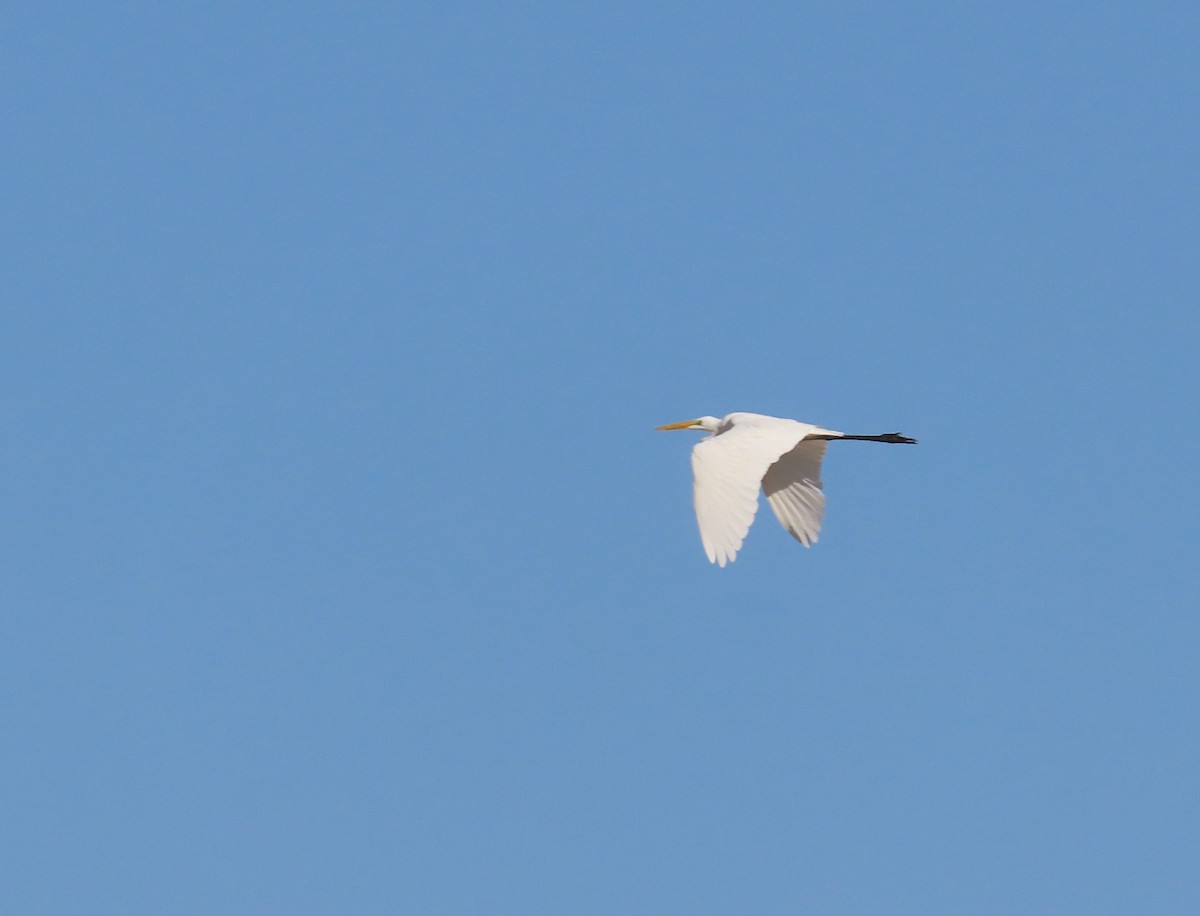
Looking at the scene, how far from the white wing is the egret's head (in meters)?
5.16

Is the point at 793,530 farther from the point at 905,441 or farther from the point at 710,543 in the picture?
the point at 710,543

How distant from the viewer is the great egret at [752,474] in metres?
27.6

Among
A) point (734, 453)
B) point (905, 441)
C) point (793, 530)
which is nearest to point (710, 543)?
point (734, 453)

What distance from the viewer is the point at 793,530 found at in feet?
107

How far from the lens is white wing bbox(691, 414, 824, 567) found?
2741 cm

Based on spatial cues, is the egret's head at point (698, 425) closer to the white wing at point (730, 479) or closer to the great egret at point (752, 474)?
the great egret at point (752, 474)

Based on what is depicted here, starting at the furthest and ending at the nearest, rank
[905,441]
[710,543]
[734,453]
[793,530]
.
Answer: [905,441] → [793,530] → [734,453] → [710,543]

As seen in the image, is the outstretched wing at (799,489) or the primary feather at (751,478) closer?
the primary feather at (751,478)

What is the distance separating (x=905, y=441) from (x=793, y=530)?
11.2ft

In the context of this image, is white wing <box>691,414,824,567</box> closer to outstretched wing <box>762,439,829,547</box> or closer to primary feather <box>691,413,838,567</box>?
primary feather <box>691,413,838,567</box>

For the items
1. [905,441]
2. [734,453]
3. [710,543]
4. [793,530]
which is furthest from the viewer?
[905,441]

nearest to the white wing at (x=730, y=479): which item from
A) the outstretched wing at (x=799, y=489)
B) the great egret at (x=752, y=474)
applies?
the great egret at (x=752, y=474)

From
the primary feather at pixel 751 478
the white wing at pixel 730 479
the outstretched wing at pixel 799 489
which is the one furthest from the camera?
the outstretched wing at pixel 799 489

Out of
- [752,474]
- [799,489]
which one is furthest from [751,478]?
[799,489]
